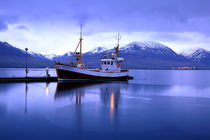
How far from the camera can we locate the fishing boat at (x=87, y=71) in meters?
51.9

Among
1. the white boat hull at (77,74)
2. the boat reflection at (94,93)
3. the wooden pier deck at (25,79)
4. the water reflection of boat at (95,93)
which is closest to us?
the boat reflection at (94,93)

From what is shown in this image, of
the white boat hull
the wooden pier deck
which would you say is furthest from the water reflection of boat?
the wooden pier deck

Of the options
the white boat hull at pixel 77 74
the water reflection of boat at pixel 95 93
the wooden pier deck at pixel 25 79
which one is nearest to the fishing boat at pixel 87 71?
the white boat hull at pixel 77 74

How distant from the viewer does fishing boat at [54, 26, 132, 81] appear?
170ft

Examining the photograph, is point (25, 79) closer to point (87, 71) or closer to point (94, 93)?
point (87, 71)

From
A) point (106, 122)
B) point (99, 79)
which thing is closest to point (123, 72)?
point (99, 79)

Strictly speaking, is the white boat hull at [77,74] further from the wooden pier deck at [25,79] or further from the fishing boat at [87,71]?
the wooden pier deck at [25,79]

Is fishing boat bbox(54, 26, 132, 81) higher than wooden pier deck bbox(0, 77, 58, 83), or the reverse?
fishing boat bbox(54, 26, 132, 81)

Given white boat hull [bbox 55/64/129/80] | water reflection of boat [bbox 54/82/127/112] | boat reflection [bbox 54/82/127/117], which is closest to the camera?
boat reflection [bbox 54/82/127/117]

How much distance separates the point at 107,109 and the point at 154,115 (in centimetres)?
436

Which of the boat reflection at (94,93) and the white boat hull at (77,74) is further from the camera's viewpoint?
the white boat hull at (77,74)

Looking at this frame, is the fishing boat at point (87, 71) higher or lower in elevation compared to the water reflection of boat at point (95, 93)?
higher

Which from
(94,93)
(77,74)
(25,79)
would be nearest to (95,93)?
(94,93)

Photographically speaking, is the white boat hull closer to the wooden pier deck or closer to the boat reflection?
the wooden pier deck
